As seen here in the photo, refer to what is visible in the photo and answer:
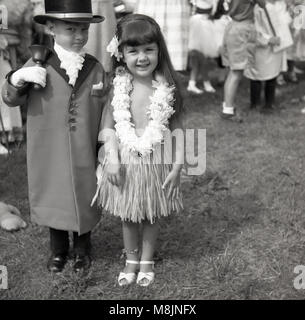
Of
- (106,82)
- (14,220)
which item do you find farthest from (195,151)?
(106,82)

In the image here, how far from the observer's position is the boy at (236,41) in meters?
5.77

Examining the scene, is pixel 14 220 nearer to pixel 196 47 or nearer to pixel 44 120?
pixel 44 120

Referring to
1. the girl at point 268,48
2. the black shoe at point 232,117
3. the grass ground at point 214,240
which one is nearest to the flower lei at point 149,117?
the grass ground at point 214,240

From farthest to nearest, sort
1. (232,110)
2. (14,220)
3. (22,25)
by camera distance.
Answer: (232,110) < (22,25) < (14,220)

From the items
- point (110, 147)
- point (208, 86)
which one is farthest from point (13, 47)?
point (110, 147)

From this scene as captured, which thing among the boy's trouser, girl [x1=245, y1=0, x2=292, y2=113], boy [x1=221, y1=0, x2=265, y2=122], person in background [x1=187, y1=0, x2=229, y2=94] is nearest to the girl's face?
the boy's trouser

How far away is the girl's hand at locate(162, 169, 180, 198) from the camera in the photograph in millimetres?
2787

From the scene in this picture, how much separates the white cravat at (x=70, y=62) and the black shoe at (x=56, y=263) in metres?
1.02

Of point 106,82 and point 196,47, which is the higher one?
point 106,82

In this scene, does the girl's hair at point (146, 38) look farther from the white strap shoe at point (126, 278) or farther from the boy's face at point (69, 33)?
the white strap shoe at point (126, 278)

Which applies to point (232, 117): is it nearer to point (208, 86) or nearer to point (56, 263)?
point (208, 86)

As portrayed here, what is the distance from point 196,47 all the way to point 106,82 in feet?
14.6

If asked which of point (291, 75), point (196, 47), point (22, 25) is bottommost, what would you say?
point (291, 75)
